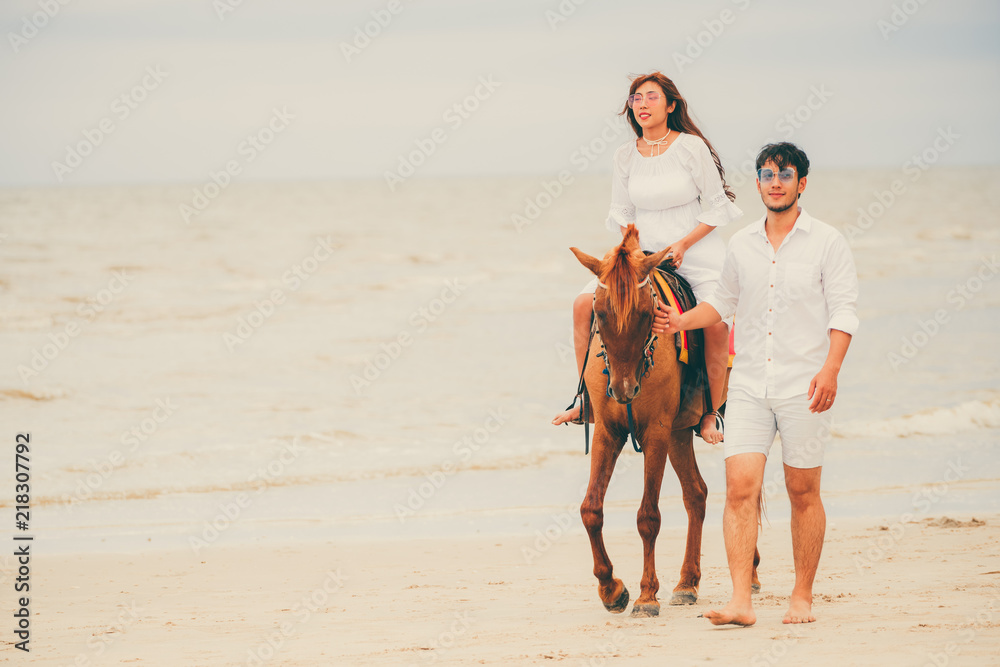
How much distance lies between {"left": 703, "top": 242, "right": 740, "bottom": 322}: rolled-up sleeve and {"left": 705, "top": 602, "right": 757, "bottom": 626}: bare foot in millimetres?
1449

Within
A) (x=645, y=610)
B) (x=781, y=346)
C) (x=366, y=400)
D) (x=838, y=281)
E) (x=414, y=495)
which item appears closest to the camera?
(x=838, y=281)

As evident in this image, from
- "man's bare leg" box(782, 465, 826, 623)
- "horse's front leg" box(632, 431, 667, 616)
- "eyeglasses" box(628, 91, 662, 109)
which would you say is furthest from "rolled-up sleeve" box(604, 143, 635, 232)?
"man's bare leg" box(782, 465, 826, 623)

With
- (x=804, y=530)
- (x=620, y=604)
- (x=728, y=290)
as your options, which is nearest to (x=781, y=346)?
A: (x=728, y=290)

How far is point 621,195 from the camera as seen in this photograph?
6227mm

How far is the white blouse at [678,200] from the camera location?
233 inches

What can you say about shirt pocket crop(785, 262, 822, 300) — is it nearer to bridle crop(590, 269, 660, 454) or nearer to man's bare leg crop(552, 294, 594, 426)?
bridle crop(590, 269, 660, 454)

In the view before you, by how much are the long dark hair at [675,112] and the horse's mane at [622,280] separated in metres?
1.31

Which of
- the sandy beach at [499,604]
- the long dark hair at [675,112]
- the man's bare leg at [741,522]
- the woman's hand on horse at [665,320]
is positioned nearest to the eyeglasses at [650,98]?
the long dark hair at [675,112]

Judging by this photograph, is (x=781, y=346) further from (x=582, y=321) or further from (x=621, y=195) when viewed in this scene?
(x=621, y=195)

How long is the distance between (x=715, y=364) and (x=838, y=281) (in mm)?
1346

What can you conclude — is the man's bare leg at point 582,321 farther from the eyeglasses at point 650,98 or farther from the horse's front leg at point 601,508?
the eyeglasses at point 650,98

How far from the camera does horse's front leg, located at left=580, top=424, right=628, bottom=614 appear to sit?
5.57m

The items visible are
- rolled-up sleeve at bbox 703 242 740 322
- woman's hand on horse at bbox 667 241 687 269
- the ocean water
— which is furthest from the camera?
the ocean water

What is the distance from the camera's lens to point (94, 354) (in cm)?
1838
